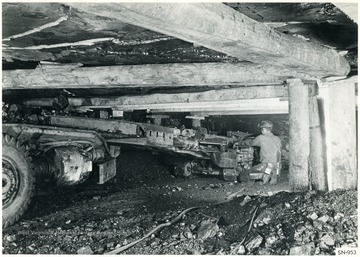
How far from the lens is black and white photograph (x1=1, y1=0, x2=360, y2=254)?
8.17ft

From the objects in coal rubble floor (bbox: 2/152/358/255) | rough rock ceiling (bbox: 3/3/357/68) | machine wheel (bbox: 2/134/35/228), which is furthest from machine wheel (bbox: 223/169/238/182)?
machine wheel (bbox: 2/134/35/228)

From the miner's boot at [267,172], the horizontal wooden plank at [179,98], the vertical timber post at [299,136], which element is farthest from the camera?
the miner's boot at [267,172]

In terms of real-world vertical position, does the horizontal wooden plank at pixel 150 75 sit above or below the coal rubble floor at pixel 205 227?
above

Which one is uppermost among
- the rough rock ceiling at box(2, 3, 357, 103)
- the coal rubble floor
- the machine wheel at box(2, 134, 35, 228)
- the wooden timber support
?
the rough rock ceiling at box(2, 3, 357, 103)

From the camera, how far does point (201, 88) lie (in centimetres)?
523

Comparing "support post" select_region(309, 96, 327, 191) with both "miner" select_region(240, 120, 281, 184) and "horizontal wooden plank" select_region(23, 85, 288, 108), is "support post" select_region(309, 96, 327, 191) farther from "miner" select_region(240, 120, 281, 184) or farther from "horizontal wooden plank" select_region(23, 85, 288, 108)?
"miner" select_region(240, 120, 281, 184)

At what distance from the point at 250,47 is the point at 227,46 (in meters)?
0.18

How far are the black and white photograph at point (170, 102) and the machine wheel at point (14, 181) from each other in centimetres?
1

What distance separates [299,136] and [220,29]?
7.09ft

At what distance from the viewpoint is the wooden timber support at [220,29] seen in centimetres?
170

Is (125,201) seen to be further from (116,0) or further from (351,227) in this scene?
(116,0)

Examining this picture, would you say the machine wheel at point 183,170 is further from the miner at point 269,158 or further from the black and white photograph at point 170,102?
the black and white photograph at point 170,102

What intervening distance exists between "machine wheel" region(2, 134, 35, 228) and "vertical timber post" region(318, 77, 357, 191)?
11.5 feet

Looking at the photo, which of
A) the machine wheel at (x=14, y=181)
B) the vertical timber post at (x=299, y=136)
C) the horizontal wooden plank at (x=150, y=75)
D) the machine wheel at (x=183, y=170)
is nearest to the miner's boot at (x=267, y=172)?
the machine wheel at (x=183, y=170)
